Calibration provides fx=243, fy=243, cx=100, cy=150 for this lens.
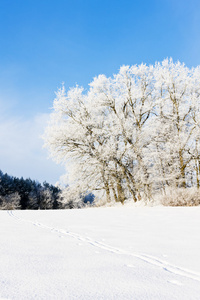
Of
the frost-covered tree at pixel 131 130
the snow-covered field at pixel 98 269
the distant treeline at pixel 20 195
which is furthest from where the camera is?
the distant treeline at pixel 20 195

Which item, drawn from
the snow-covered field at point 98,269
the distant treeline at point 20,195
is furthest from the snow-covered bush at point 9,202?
the snow-covered field at point 98,269

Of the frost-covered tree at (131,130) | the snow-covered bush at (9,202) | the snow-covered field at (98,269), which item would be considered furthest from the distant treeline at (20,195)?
the snow-covered field at (98,269)

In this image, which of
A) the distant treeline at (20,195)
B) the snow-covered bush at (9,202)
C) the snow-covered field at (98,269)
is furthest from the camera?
the distant treeline at (20,195)

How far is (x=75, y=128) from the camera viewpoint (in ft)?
54.0

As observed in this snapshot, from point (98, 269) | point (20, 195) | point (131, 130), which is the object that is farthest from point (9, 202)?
point (98, 269)

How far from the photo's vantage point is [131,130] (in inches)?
615

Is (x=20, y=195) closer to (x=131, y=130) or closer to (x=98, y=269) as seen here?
(x=131, y=130)

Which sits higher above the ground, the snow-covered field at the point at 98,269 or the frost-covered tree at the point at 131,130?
the frost-covered tree at the point at 131,130

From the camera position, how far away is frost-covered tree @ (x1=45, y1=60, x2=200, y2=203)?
15653 mm

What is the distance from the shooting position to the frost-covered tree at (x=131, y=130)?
15.7 m

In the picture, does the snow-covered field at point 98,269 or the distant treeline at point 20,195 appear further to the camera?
the distant treeline at point 20,195

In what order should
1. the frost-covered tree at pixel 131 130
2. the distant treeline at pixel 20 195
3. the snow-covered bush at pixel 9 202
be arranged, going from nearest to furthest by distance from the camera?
the frost-covered tree at pixel 131 130 → the snow-covered bush at pixel 9 202 → the distant treeline at pixel 20 195

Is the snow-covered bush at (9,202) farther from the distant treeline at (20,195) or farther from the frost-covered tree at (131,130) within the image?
the frost-covered tree at (131,130)

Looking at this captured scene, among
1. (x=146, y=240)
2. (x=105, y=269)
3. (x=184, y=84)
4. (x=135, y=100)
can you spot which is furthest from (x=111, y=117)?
(x=105, y=269)
